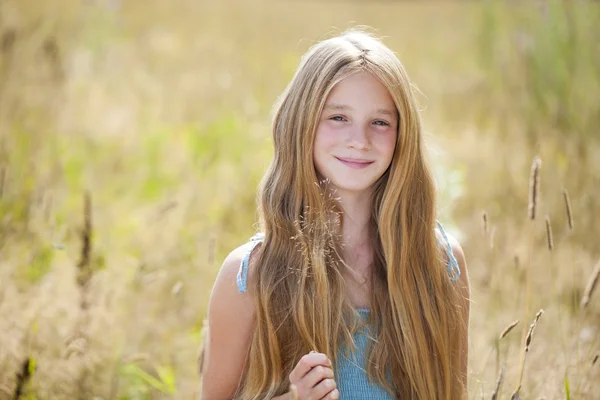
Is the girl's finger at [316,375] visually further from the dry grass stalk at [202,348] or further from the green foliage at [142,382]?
the green foliage at [142,382]

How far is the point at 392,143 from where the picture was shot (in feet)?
5.82

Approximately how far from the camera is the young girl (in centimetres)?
168

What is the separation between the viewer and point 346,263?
Result: 179 centimetres

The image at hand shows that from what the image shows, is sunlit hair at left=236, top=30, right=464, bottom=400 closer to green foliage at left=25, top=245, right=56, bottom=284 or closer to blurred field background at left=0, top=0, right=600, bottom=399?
blurred field background at left=0, top=0, right=600, bottom=399

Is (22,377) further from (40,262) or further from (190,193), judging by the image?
(190,193)

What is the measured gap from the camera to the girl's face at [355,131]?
1736 millimetres

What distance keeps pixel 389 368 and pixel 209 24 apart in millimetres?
8779

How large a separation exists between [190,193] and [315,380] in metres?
2.10

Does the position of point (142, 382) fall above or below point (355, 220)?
below

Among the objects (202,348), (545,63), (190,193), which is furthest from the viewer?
(545,63)

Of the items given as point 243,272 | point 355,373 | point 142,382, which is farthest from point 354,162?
point 142,382

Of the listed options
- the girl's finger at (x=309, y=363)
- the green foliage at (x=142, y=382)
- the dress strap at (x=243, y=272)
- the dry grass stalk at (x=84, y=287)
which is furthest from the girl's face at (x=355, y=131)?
the green foliage at (x=142, y=382)

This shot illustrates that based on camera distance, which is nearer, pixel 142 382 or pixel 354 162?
pixel 354 162

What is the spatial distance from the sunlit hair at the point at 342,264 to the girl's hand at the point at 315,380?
0.17 m
